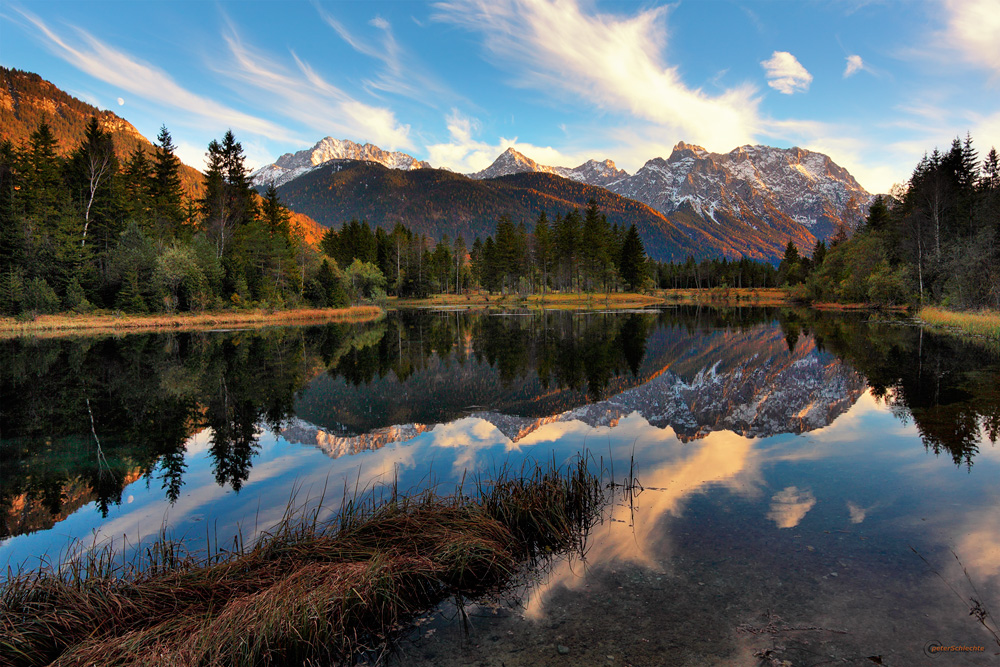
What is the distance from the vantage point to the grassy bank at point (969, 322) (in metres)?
32.8

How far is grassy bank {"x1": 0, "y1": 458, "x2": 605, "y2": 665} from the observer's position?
13.7ft

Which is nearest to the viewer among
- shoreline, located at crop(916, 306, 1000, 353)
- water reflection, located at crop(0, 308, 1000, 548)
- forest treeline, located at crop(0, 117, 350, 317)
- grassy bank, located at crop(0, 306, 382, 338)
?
water reflection, located at crop(0, 308, 1000, 548)

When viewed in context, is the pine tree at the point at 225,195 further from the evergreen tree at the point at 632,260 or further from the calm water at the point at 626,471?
the evergreen tree at the point at 632,260

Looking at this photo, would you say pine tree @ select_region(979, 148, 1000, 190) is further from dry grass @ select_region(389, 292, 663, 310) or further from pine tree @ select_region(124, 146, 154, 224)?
pine tree @ select_region(124, 146, 154, 224)

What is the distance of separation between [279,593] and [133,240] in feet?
188

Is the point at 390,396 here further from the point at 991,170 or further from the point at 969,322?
the point at 991,170

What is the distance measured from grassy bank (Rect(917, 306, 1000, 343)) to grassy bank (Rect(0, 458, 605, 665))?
40141 mm

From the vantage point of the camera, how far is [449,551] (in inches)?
233

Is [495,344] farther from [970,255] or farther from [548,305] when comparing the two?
[548,305]

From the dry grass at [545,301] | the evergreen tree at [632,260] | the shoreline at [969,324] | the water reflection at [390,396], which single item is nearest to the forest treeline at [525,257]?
the evergreen tree at [632,260]

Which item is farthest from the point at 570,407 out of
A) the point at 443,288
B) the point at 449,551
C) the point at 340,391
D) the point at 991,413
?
the point at 443,288

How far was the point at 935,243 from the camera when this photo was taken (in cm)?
5019

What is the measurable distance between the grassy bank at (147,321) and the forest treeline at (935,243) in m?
65.9

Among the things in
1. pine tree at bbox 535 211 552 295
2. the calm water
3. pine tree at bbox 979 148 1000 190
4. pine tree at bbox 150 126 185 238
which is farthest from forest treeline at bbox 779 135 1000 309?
pine tree at bbox 150 126 185 238
